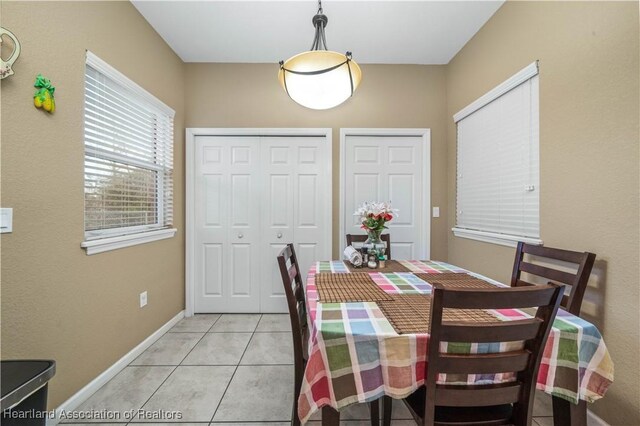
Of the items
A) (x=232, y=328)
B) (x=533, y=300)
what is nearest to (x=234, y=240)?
(x=232, y=328)

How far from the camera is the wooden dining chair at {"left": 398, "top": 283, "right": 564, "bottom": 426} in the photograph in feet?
2.73

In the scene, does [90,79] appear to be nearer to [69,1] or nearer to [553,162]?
[69,1]

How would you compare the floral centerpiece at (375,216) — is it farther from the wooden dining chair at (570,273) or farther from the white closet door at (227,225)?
the white closet door at (227,225)

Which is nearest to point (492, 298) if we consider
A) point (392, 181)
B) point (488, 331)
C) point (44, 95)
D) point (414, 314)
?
point (488, 331)

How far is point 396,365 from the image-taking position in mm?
943

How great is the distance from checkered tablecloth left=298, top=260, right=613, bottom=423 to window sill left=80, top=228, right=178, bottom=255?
1.63 meters

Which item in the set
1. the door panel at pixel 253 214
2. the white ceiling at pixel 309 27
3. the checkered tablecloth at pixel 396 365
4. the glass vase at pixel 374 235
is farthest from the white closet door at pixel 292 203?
the checkered tablecloth at pixel 396 365

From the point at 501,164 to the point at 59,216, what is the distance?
3060mm

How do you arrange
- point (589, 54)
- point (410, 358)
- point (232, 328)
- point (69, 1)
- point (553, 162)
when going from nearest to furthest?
point (410, 358), point (589, 54), point (69, 1), point (553, 162), point (232, 328)

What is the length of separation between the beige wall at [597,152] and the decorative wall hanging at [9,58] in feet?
9.58

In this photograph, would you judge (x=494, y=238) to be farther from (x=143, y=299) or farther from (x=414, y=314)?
(x=143, y=299)

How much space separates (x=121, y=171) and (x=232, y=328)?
5.68 ft

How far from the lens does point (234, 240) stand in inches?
122

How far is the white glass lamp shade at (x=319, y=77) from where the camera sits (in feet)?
4.75
